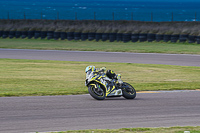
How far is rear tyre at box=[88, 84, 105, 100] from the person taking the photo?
448 inches

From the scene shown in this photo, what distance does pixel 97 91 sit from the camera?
37.7 feet

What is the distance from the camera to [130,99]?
1176 cm

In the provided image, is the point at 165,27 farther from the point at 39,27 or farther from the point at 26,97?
the point at 26,97

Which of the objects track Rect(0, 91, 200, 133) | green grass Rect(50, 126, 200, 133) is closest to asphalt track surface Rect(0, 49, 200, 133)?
track Rect(0, 91, 200, 133)

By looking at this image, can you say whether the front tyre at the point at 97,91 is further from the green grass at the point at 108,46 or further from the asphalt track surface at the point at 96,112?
the green grass at the point at 108,46

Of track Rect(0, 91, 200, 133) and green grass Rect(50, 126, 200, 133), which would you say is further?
track Rect(0, 91, 200, 133)

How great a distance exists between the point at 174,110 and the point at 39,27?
3447 cm

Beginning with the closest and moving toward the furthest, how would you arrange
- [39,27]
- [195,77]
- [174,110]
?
[174,110], [195,77], [39,27]

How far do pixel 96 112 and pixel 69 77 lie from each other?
8364 mm

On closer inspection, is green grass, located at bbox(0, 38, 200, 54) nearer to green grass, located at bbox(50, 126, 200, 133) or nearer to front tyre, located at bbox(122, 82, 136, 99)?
front tyre, located at bbox(122, 82, 136, 99)

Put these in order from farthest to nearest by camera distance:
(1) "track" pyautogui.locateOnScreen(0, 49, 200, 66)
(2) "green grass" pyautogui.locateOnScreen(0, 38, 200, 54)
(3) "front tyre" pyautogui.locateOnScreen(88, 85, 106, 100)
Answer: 1. (2) "green grass" pyautogui.locateOnScreen(0, 38, 200, 54)
2. (1) "track" pyautogui.locateOnScreen(0, 49, 200, 66)
3. (3) "front tyre" pyautogui.locateOnScreen(88, 85, 106, 100)

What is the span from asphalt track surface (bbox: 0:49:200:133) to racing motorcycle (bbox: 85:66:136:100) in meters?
0.19

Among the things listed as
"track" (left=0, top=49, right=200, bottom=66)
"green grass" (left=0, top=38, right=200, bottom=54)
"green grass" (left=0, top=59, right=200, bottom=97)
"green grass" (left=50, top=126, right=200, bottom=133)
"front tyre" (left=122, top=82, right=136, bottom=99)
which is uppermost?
"green grass" (left=50, top=126, right=200, bottom=133)

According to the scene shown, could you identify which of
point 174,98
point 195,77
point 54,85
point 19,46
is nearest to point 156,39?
point 19,46
